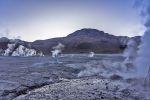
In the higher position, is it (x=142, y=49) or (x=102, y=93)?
(x=142, y=49)

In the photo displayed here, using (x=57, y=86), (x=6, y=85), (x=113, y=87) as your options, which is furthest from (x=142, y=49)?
(x=6, y=85)

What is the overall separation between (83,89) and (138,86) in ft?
21.3

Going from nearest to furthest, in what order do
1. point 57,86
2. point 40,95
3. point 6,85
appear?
1. point 40,95
2. point 57,86
3. point 6,85

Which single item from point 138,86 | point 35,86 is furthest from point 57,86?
point 138,86

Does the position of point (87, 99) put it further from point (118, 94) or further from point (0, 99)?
point (0, 99)

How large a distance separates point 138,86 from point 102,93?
6357 mm

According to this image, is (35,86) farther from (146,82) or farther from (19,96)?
(146,82)

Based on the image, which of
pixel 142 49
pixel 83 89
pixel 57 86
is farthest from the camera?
pixel 142 49

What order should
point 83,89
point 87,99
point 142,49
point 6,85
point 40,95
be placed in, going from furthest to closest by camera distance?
point 142,49, point 6,85, point 83,89, point 40,95, point 87,99

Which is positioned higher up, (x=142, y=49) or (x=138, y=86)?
(x=142, y=49)

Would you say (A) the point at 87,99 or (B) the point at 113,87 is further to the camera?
(B) the point at 113,87

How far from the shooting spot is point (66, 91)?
26969 millimetres

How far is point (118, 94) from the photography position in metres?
26.1

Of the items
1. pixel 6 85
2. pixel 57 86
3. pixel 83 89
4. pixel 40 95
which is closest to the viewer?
pixel 40 95
